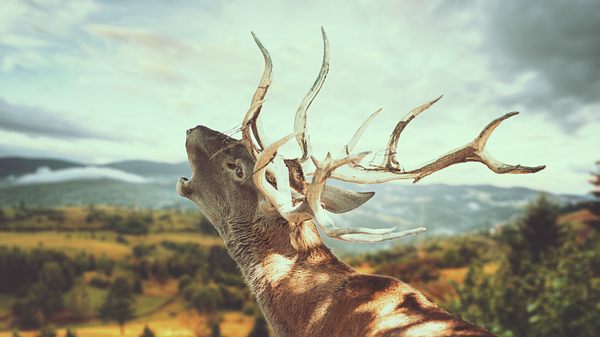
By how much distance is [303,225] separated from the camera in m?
3.82

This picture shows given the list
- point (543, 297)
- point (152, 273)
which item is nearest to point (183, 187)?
point (543, 297)

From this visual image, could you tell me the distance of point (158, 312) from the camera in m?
29.1

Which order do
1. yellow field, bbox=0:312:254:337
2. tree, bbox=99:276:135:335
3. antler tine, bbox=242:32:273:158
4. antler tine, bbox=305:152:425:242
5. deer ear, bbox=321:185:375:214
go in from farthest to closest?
yellow field, bbox=0:312:254:337 < tree, bbox=99:276:135:335 < deer ear, bbox=321:185:375:214 < antler tine, bbox=242:32:273:158 < antler tine, bbox=305:152:425:242

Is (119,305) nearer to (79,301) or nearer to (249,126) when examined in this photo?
(79,301)

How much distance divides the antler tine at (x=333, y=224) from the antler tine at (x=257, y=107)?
0.83 metres

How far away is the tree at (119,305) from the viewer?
82.3 ft

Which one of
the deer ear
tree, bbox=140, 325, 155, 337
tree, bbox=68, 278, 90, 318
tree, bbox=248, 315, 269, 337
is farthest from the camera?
tree, bbox=68, 278, 90, 318

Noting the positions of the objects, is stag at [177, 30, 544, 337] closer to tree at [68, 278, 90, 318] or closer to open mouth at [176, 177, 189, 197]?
open mouth at [176, 177, 189, 197]

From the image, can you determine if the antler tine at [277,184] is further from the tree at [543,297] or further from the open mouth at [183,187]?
the tree at [543,297]

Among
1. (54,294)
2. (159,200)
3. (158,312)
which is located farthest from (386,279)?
(159,200)

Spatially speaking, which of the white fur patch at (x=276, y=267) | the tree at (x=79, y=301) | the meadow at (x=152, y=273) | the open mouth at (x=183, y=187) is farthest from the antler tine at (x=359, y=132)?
the tree at (x=79, y=301)

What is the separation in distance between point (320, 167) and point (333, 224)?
431 mm

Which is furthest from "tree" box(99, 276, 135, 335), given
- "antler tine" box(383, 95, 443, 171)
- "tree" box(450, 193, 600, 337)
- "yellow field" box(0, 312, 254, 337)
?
"antler tine" box(383, 95, 443, 171)

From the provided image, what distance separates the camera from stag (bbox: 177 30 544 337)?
113 inches
